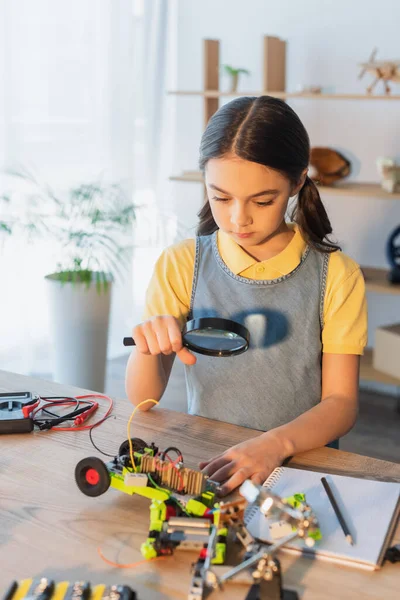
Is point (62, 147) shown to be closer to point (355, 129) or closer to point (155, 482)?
point (355, 129)

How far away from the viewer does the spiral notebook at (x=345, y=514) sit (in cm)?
95

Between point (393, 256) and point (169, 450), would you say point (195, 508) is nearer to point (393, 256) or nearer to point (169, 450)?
point (169, 450)

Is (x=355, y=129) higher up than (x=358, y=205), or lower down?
higher up

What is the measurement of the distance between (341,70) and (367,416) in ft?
5.50

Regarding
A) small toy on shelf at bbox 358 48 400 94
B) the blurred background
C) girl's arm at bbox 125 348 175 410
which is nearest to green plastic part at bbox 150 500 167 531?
girl's arm at bbox 125 348 175 410

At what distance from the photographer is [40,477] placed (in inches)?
45.5

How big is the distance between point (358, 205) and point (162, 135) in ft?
4.00

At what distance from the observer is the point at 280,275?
62.3 inches

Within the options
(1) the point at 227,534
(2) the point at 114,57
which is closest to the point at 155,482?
(1) the point at 227,534

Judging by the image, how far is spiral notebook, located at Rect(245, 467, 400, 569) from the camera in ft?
3.10

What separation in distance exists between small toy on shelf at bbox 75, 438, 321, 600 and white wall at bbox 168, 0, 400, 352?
2778 mm

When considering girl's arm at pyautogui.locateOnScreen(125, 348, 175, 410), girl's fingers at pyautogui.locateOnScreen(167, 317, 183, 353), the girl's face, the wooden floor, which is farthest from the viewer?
the wooden floor

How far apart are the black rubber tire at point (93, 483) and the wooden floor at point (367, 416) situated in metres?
2.08

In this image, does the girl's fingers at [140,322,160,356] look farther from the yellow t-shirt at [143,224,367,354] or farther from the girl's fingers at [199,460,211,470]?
the yellow t-shirt at [143,224,367,354]
